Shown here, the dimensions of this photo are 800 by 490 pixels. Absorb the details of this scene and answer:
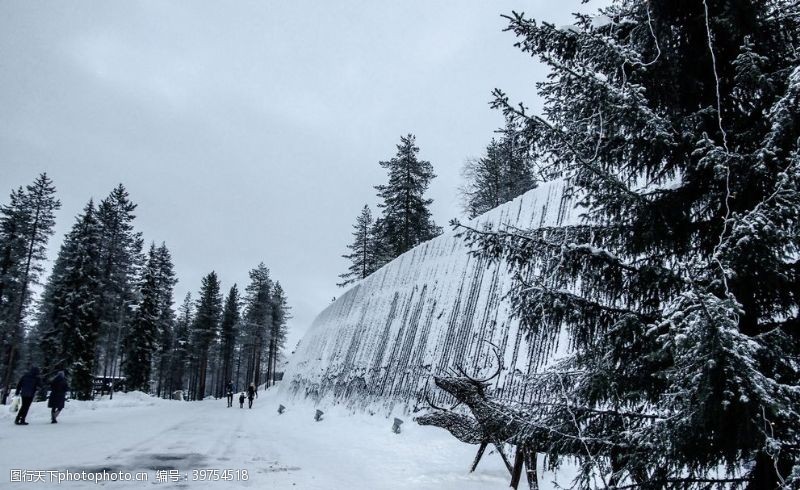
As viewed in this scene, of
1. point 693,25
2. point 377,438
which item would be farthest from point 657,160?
point 377,438

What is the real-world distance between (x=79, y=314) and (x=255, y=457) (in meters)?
25.7

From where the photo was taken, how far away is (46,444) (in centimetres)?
839

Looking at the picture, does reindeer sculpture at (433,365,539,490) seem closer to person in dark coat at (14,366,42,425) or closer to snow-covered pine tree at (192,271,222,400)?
person in dark coat at (14,366,42,425)

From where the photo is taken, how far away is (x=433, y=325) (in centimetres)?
1355

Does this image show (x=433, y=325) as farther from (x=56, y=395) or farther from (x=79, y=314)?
(x=79, y=314)

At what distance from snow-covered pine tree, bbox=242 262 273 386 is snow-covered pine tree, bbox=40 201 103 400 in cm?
2262

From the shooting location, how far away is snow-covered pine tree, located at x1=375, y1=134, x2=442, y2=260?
3385 centimetres

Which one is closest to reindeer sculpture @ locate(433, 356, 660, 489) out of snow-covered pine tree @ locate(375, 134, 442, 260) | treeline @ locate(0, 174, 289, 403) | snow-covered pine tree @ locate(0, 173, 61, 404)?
treeline @ locate(0, 174, 289, 403)

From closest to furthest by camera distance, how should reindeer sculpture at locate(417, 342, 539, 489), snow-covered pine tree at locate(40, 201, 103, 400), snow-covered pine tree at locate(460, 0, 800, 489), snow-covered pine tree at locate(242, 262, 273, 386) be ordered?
snow-covered pine tree at locate(460, 0, 800, 489), reindeer sculpture at locate(417, 342, 539, 489), snow-covered pine tree at locate(40, 201, 103, 400), snow-covered pine tree at locate(242, 262, 273, 386)

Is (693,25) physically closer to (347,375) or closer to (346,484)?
(346,484)

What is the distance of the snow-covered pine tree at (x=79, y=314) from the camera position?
26672 mm

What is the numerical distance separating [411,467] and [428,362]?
4.76 metres

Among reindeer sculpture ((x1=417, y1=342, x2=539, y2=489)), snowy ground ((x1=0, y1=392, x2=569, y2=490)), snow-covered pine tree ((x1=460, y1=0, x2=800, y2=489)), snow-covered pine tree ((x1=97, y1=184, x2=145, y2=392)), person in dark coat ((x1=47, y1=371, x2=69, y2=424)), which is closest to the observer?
snow-covered pine tree ((x1=460, y1=0, x2=800, y2=489))

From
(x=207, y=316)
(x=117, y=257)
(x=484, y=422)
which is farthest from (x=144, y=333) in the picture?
(x=484, y=422)
